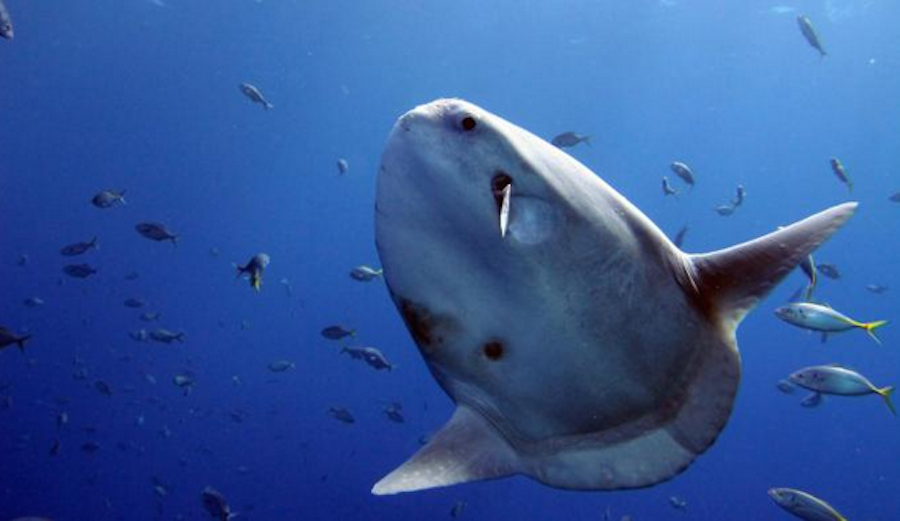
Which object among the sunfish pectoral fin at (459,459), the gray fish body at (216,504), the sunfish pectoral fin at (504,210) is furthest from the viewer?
the gray fish body at (216,504)

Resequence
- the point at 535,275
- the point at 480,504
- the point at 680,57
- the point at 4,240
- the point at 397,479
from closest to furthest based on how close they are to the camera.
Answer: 1. the point at 535,275
2. the point at 397,479
3. the point at 480,504
4. the point at 680,57
5. the point at 4,240

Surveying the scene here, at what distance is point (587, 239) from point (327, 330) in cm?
907

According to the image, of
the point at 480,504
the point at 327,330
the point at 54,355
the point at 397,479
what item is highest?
the point at 397,479

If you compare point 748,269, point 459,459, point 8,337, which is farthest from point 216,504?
point 748,269

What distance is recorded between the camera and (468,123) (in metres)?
1.49

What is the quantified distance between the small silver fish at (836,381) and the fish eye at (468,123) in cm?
656

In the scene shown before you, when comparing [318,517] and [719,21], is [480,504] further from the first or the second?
[719,21]

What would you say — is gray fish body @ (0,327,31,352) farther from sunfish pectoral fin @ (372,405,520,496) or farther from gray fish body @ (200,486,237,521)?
sunfish pectoral fin @ (372,405,520,496)

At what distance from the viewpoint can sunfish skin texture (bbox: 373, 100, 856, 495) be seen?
1.51 meters

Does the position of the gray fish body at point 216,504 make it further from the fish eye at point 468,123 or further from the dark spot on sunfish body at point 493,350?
the fish eye at point 468,123

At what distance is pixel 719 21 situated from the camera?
29578 mm

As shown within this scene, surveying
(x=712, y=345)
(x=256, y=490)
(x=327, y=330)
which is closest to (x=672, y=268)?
(x=712, y=345)

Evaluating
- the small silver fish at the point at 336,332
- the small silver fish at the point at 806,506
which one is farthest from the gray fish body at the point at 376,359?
the small silver fish at the point at 806,506

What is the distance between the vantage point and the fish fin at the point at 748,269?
70.2 inches
